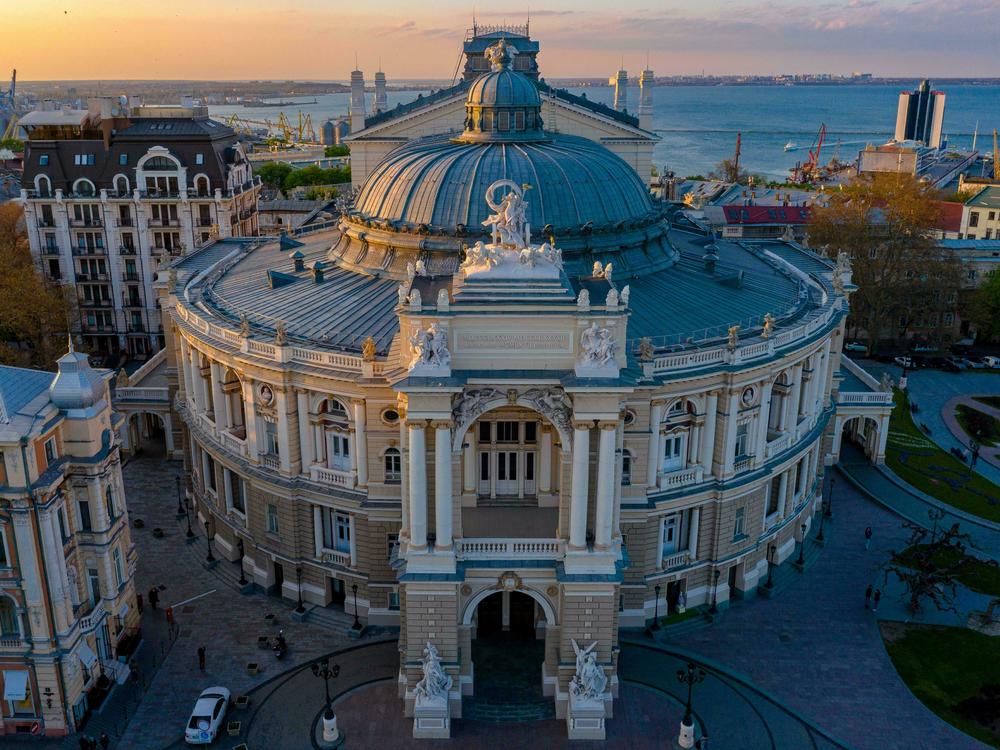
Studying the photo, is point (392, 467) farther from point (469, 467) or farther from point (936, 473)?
point (936, 473)

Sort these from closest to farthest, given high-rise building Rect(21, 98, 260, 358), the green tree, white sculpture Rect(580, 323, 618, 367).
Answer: white sculpture Rect(580, 323, 618, 367)
high-rise building Rect(21, 98, 260, 358)
the green tree

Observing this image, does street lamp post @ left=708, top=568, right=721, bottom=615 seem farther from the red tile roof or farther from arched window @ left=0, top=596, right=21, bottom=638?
the red tile roof

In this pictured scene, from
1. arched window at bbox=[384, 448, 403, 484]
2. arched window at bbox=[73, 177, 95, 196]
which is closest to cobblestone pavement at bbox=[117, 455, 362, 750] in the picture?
arched window at bbox=[384, 448, 403, 484]

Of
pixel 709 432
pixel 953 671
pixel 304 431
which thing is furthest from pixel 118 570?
pixel 953 671

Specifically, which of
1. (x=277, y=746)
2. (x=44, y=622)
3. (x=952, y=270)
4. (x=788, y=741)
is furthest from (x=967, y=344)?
(x=44, y=622)

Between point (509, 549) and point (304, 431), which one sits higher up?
point (304, 431)

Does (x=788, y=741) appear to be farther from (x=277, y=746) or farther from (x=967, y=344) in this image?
(x=967, y=344)
